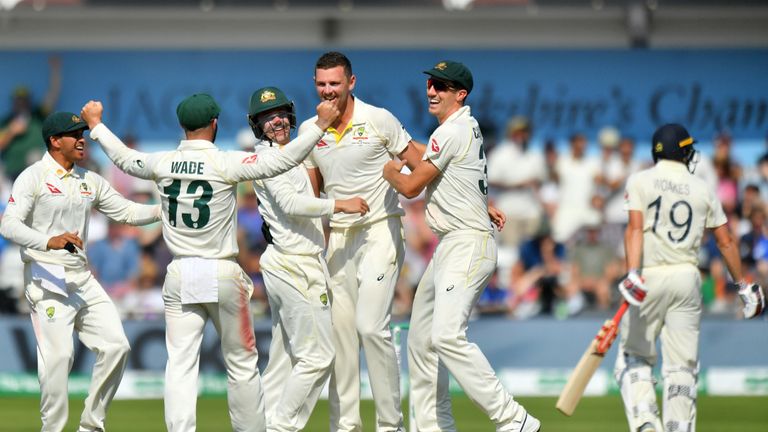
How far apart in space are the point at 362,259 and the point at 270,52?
11.2 m

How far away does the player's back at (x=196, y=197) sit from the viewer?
869 centimetres

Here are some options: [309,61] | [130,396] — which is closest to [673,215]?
[130,396]

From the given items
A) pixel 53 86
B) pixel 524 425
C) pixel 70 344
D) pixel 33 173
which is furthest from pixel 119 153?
pixel 53 86

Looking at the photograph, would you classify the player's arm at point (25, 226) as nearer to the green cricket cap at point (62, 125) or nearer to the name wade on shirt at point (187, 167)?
the green cricket cap at point (62, 125)

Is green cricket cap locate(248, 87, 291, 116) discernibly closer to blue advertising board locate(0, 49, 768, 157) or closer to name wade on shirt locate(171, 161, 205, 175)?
name wade on shirt locate(171, 161, 205, 175)

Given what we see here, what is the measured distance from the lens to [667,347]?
10016 millimetres

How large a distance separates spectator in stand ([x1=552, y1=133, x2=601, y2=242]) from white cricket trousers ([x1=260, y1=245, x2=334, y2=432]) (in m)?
9.67

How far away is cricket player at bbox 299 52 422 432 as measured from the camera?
9.20 m

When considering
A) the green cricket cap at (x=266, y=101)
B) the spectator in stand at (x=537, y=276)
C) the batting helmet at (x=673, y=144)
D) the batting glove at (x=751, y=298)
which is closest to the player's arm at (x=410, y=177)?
the green cricket cap at (x=266, y=101)

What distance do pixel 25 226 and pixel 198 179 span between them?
1313mm

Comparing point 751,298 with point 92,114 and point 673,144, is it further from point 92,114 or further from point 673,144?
point 92,114

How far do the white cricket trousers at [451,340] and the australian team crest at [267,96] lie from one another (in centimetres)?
151

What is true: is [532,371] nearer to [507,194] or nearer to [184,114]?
[507,194]

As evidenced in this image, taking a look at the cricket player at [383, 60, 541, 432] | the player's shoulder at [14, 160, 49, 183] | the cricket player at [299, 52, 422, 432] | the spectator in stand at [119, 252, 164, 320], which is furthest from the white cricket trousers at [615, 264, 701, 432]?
the spectator in stand at [119, 252, 164, 320]
